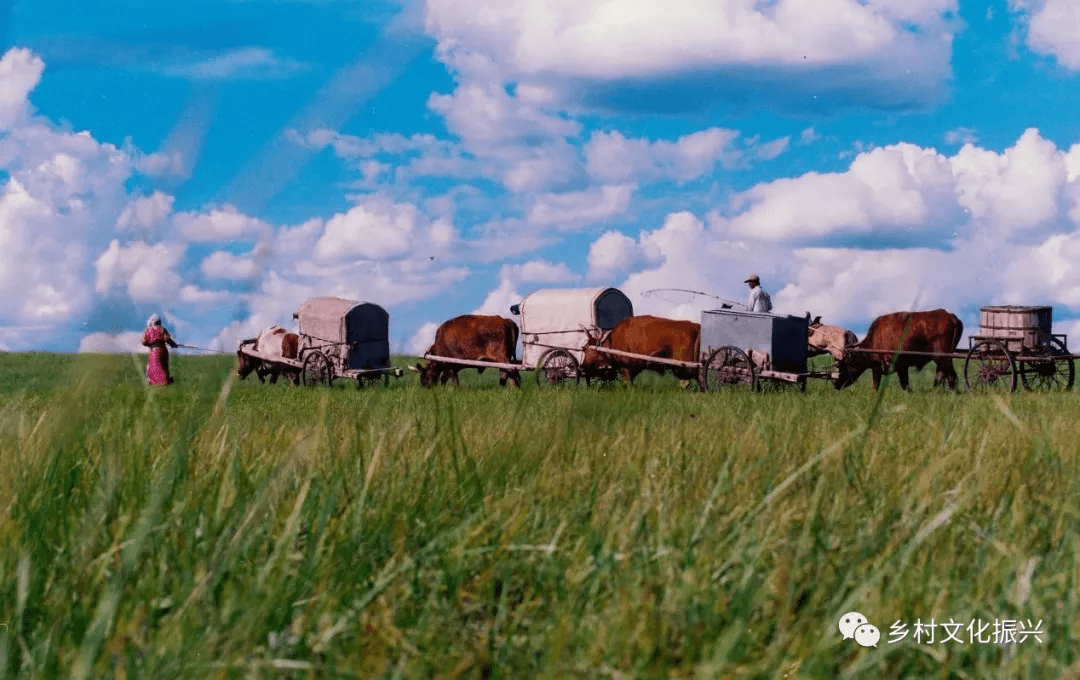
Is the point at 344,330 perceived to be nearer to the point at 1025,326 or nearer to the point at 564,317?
the point at 564,317

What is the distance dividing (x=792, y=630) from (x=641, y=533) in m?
0.52

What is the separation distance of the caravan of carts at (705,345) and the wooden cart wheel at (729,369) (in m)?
0.01

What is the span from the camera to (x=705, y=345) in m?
15.4

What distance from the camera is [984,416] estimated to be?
701cm

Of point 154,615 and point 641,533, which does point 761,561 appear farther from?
point 154,615

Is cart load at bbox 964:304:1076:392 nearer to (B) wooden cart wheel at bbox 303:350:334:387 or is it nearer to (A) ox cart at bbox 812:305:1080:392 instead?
(A) ox cart at bbox 812:305:1080:392

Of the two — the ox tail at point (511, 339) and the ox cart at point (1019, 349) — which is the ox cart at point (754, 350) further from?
the ox tail at point (511, 339)

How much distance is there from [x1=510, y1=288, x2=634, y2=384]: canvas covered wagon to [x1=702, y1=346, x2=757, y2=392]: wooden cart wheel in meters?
3.92

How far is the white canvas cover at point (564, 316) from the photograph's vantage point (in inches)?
763

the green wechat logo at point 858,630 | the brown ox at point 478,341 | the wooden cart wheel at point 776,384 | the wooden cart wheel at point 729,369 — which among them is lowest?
the green wechat logo at point 858,630

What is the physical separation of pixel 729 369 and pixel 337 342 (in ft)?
29.1

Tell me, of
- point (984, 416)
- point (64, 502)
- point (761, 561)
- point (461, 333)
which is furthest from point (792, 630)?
point (461, 333)

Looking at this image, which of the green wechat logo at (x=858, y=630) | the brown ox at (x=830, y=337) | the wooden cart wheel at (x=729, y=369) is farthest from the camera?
the brown ox at (x=830, y=337)

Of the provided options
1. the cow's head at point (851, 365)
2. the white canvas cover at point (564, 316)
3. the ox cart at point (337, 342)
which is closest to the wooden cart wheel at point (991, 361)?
the cow's head at point (851, 365)
